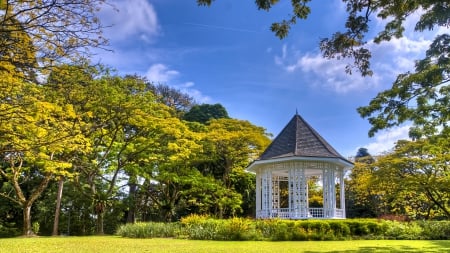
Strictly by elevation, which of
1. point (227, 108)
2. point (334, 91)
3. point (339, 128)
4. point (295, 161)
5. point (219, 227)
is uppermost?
point (227, 108)

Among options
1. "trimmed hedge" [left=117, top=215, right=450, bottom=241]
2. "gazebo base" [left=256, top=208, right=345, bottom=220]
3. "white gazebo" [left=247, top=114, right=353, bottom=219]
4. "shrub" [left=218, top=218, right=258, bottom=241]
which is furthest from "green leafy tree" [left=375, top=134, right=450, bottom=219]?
"shrub" [left=218, top=218, right=258, bottom=241]

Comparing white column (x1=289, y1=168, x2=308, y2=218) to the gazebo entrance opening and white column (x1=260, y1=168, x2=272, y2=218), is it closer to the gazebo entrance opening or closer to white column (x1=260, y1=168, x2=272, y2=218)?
the gazebo entrance opening

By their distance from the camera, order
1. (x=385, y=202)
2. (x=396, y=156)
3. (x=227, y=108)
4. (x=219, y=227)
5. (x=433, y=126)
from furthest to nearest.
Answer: (x=227, y=108), (x=385, y=202), (x=396, y=156), (x=219, y=227), (x=433, y=126)

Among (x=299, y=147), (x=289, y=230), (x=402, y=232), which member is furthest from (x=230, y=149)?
Answer: (x=402, y=232)

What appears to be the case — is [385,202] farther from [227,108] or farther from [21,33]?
[21,33]

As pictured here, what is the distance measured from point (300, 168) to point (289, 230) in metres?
4.15

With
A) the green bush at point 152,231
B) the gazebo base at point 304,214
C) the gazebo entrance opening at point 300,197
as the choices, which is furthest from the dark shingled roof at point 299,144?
the green bush at point 152,231

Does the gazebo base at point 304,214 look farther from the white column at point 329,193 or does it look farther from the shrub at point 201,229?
the shrub at point 201,229

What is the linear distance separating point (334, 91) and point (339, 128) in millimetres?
1774

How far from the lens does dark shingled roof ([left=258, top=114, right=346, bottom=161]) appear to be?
17219mm

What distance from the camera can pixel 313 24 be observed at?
7348 millimetres

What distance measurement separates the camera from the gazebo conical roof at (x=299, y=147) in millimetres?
16969

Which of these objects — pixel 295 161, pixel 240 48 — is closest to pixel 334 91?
pixel 295 161

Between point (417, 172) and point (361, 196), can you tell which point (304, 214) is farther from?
point (361, 196)
